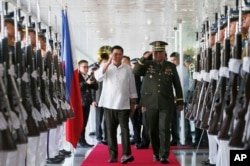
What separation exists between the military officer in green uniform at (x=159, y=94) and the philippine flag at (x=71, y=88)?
105cm

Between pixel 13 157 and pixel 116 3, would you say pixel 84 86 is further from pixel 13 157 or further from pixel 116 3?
pixel 13 157

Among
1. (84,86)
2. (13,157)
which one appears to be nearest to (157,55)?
(84,86)

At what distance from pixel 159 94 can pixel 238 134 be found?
3805 mm

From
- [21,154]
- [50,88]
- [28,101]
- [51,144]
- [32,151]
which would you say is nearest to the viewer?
[21,154]

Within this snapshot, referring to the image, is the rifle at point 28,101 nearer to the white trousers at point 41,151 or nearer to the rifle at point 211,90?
the white trousers at point 41,151

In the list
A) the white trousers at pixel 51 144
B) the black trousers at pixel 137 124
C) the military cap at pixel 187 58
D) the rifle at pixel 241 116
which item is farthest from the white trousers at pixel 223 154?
the military cap at pixel 187 58

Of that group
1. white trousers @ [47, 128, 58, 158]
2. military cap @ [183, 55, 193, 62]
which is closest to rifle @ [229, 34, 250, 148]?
white trousers @ [47, 128, 58, 158]

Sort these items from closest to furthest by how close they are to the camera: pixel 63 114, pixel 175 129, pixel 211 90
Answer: pixel 211 90 < pixel 63 114 < pixel 175 129

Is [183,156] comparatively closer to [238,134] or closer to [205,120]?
[205,120]

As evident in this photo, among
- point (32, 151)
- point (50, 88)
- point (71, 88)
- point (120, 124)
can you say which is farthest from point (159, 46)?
point (32, 151)

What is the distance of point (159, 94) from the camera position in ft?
24.9

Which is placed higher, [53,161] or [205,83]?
[205,83]

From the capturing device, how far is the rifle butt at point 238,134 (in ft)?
12.4

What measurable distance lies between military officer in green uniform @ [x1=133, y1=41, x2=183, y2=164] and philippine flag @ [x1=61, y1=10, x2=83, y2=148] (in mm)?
1053
